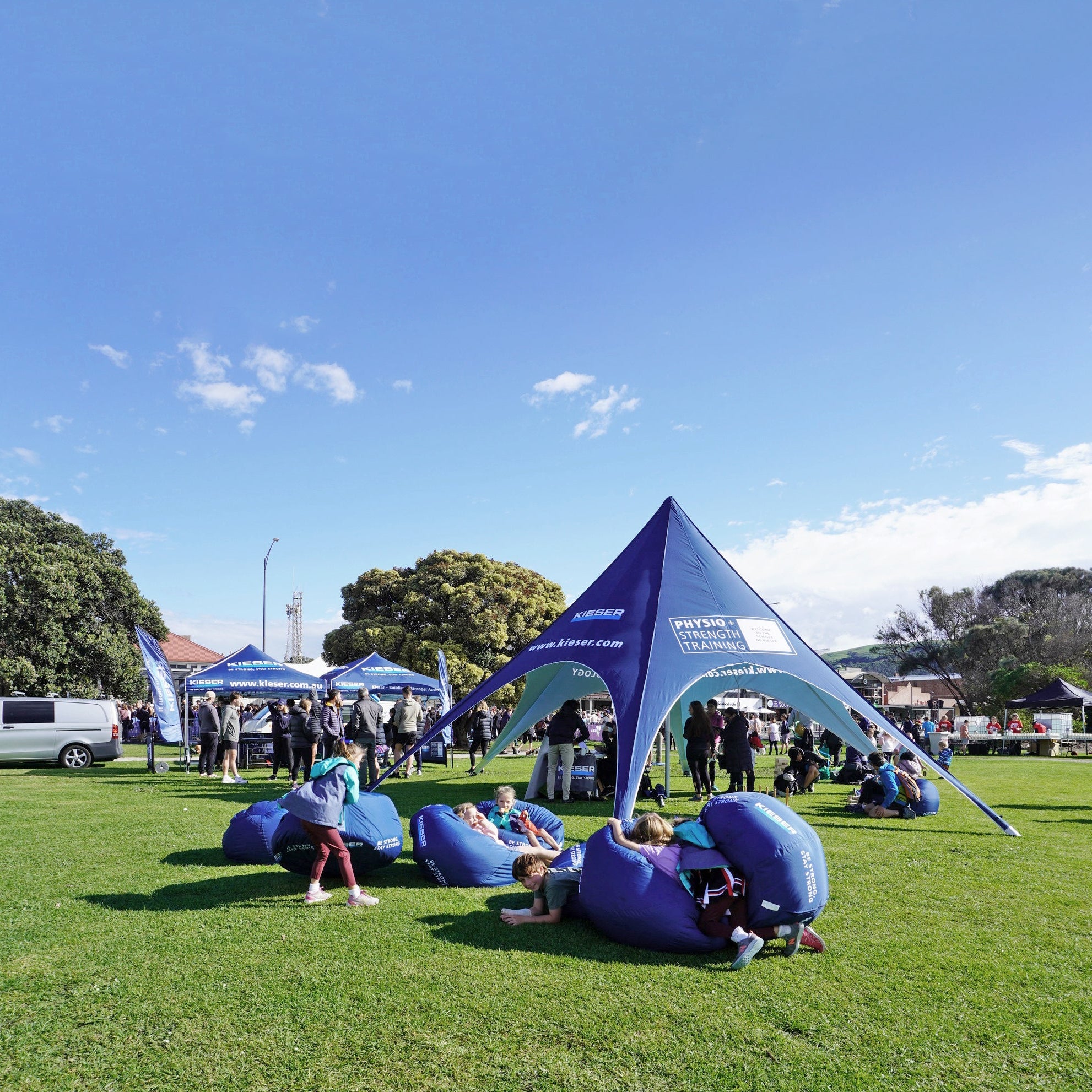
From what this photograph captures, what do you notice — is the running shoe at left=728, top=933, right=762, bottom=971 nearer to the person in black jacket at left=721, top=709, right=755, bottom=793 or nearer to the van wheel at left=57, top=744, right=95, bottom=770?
the person in black jacket at left=721, top=709, right=755, bottom=793

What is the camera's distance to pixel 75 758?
63.3 ft

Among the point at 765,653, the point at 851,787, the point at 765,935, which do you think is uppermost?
the point at 765,653

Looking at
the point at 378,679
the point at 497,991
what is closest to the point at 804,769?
the point at 497,991

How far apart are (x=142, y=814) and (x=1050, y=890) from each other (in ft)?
35.6

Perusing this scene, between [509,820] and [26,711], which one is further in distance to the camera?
Result: [26,711]

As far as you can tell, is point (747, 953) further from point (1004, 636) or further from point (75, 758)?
point (1004, 636)

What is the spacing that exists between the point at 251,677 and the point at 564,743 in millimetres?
9698

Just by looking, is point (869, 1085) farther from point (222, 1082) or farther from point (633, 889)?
point (222, 1082)

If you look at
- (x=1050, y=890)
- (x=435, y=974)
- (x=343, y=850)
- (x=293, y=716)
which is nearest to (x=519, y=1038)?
(x=435, y=974)

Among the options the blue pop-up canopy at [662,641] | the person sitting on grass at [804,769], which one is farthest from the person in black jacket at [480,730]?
the blue pop-up canopy at [662,641]

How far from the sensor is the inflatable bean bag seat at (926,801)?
11.4 m

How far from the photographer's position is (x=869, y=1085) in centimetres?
352

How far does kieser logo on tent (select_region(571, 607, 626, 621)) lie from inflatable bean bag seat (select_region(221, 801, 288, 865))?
4886 mm

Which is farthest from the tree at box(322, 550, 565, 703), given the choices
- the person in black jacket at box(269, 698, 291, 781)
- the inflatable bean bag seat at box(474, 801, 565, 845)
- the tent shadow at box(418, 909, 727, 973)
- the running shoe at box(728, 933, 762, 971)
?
the running shoe at box(728, 933, 762, 971)
